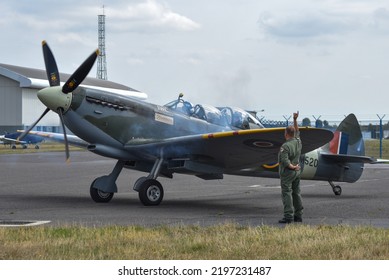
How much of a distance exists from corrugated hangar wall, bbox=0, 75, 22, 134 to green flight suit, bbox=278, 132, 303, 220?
166ft

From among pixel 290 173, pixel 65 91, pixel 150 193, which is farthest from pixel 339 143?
pixel 65 91

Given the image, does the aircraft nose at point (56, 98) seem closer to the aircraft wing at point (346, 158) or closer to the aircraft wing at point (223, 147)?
the aircraft wing at point (223, 147)

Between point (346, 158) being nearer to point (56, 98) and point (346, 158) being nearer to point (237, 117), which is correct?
point (237, 117)

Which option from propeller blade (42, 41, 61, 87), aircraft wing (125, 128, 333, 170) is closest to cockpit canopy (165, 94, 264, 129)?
aircraft wing (125, 128, 333, 170)

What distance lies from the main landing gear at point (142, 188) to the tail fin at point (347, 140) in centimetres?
461

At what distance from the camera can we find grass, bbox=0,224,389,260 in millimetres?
7789

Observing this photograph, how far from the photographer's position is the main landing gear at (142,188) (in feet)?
47.9

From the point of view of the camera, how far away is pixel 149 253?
7914 mm

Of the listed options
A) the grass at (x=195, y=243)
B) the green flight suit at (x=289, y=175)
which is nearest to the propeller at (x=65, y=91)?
the grass at (x=195, y=243)

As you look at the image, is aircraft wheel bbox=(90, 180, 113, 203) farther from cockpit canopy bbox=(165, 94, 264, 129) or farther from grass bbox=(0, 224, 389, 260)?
grass bbox=(0, 224, 389, 260)

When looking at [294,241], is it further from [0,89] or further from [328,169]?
[0,89]

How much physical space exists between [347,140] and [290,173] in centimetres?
705

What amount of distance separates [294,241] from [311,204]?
6727 millimetres
